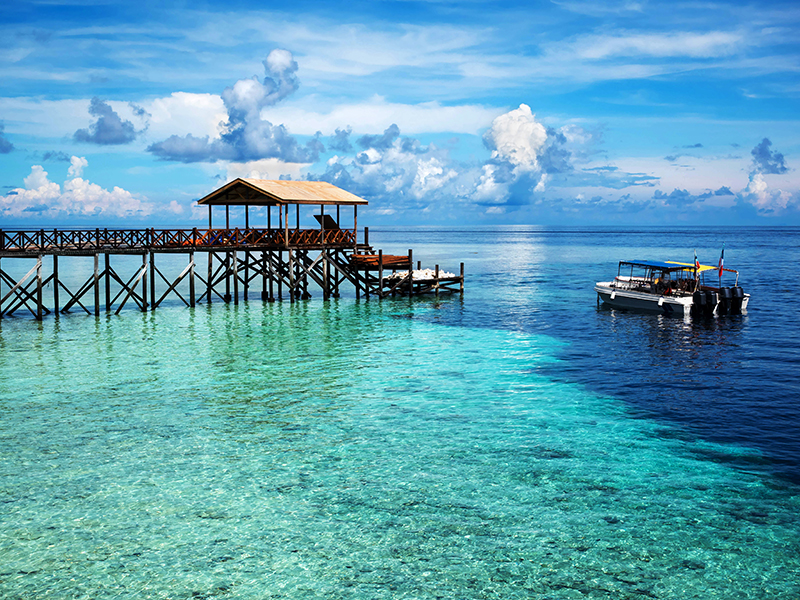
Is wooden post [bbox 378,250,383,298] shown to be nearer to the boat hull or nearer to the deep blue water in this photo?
the deep blue water

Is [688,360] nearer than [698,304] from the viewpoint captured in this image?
Yes

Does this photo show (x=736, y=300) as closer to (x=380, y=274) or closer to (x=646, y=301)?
(x=646, y=301)

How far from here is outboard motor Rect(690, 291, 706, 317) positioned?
1373 inches

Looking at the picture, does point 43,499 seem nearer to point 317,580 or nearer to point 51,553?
point 51,553

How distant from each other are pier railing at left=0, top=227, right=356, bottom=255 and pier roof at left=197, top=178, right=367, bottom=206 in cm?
192

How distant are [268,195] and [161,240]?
641 centimetres

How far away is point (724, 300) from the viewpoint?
3553cm

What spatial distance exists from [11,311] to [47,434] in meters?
23.6

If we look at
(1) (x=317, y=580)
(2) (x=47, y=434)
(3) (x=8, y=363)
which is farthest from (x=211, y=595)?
(3) (x=8, y=363)

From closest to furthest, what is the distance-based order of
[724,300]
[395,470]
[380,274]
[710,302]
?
[395,470], [710,302], [724,300], [380,274]

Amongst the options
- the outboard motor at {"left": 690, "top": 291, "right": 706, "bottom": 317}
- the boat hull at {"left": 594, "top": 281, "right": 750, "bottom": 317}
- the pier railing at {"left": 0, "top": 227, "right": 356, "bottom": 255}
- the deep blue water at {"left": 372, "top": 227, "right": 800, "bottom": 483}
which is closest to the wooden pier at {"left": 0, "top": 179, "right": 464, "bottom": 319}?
the pier railing at {"left": 0, "top": 227, "right": 356, "bottom": 255}

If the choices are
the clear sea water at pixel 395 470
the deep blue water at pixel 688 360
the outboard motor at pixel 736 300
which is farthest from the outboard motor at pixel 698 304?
the clear sea water at pixel 395 470

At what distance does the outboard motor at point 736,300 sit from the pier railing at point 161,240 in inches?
893

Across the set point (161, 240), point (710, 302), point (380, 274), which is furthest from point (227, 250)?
point (710, 302)
